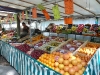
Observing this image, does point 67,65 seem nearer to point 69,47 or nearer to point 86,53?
point 86,53

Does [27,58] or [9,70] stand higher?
[27,58]

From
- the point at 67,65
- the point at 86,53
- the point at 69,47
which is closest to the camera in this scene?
the point at 67,65

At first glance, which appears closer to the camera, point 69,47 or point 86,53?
point 86,53

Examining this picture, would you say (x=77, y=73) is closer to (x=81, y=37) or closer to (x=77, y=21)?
(x=81, y=37)

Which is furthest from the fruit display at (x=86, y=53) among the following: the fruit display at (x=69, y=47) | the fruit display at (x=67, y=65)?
the fruit display at (x=67, y=65)

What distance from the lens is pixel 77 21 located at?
17.2m

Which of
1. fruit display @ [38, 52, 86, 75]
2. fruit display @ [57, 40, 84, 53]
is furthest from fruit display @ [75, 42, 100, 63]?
fruit display @ [38, 52, 86, 75]

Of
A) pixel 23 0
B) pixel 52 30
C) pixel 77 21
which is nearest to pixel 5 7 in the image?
pixel 23 0

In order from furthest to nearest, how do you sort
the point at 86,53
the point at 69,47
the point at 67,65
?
the point at 69,47, the point at 86,53, the point at 67,65

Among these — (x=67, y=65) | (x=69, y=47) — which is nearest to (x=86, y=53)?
(x=69, y=47)

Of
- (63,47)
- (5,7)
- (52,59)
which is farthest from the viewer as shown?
(5,7)

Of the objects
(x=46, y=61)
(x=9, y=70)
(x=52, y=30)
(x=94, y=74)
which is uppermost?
(x=52, y=30)

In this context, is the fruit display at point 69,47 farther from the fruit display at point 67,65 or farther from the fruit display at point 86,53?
the fruit display at point 67,65

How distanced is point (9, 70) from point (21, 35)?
12.8 feet
